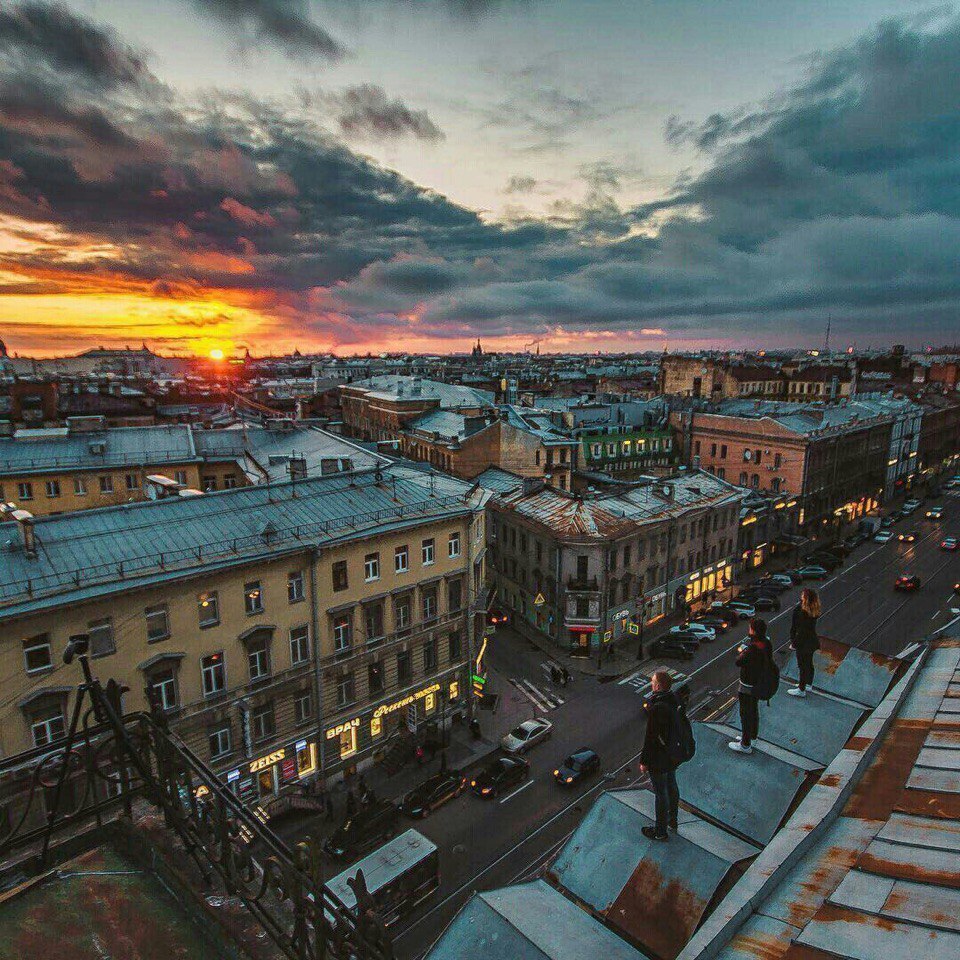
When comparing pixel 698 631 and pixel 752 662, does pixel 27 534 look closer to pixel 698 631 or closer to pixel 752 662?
pixel 752 662

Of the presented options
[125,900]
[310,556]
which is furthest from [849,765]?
[310,556]

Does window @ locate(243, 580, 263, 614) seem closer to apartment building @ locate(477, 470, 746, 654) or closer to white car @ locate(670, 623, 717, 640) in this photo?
apartment building @ locate(477, 470, 746, 654)

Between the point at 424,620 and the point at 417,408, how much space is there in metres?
42.9

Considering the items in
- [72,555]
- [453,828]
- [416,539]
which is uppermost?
[72,555]

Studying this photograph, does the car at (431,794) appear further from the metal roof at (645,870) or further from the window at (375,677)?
the metal roof at (645,870)

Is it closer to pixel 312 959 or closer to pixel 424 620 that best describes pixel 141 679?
pixel 424 620

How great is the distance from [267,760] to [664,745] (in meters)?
21.7

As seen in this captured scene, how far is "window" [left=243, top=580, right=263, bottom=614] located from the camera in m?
23.6

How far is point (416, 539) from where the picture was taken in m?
29.1

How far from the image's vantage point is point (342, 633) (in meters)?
26.9

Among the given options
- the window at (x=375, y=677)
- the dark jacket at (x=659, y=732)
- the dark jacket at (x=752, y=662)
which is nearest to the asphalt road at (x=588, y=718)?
the window at (x=375, y=677)

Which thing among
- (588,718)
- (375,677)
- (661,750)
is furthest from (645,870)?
(588,718)

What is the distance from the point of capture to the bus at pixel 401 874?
2031 centimetres

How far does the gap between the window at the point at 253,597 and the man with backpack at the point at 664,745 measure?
18829mm
